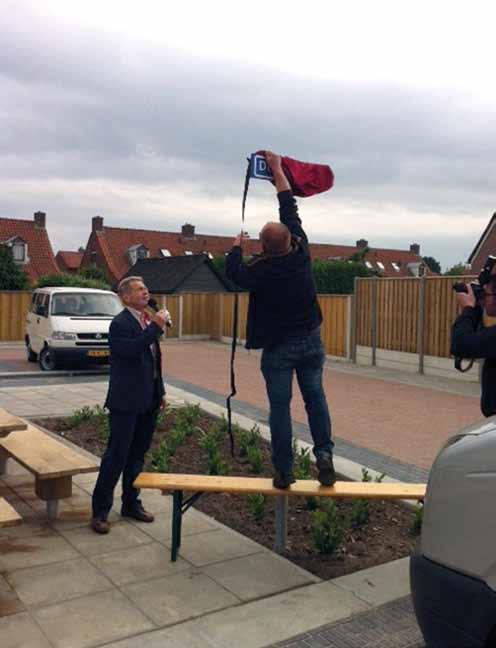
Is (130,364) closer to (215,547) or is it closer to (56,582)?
(215,547)

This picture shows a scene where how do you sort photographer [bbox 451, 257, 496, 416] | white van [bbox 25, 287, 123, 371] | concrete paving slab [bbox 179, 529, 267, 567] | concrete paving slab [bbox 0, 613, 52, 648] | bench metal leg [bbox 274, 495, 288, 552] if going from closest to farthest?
concrete paving slab [bbox 0, 613, 52, 648] → photographer [bbox 451, 257, 496, 416] → concrete paving slab [bbox 179, 529, 267, 567] → bench metal leg [bbox 274, 495, 288, 552] → white van [bbox 25, 287, 123, 371]

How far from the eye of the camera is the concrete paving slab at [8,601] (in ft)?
11.3

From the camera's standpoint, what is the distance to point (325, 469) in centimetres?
418

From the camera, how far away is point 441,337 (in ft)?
47.5

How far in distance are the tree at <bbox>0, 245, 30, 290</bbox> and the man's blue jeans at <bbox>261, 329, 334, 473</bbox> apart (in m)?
26.9

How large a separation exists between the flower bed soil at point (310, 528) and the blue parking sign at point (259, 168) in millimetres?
2463

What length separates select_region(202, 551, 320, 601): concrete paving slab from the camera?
3.84 metres

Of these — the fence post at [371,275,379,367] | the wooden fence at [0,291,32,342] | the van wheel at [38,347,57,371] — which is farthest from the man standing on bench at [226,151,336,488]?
the wooden fence at [0,291,32,342]

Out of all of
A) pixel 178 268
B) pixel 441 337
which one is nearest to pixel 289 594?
pixel 441 337

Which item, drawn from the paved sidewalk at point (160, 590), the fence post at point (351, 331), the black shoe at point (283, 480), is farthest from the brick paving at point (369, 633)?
the fence post at point (351, 331)

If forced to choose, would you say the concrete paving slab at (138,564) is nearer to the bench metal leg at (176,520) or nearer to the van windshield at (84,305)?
the bench metal leg at (176,520)

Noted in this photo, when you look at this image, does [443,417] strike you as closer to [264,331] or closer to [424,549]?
[264,331]

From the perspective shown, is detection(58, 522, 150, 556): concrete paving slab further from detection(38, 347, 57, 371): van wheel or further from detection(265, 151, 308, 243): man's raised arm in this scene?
detection(38, 347, 57, 371): van wheel

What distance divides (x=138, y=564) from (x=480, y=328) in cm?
243
